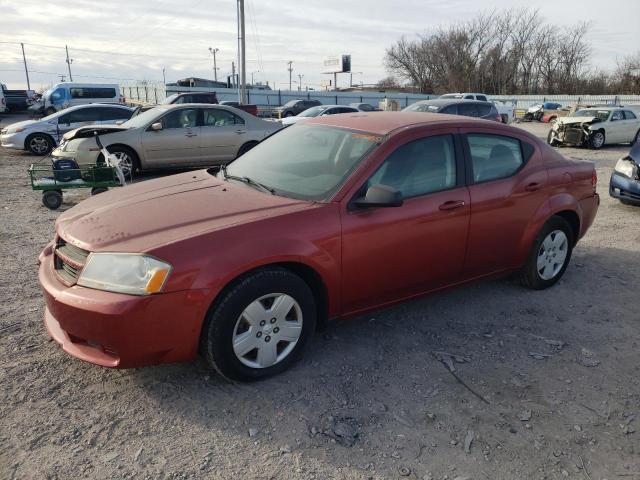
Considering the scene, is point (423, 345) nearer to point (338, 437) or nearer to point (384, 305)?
point (384, 305)

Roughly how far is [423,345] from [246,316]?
1396 millimetres

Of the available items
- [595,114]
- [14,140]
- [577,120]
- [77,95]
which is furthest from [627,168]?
[77,95]

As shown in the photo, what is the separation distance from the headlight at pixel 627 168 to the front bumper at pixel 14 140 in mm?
14919

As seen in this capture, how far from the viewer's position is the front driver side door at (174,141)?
34.1 ft

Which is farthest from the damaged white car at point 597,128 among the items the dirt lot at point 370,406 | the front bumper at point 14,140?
the front bumper at point 14,140

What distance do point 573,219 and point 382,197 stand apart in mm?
2586

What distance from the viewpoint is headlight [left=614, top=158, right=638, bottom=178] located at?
25.0 feet

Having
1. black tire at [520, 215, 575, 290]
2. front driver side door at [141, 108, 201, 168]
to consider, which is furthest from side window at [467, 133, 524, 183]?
front driver side door at [141, 108, 201, 168]

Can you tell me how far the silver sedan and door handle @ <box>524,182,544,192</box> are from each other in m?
6.62

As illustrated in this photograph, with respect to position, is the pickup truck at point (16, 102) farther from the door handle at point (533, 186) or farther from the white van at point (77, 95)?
the door handle at point (533, 186)

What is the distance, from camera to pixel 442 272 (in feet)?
12.5

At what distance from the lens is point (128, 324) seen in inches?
103

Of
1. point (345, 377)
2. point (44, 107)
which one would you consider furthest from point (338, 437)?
point (44, 107)

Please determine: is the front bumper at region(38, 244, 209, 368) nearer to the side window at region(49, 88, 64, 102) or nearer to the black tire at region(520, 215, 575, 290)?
the black tire at region(520, 215, 575, 290)
